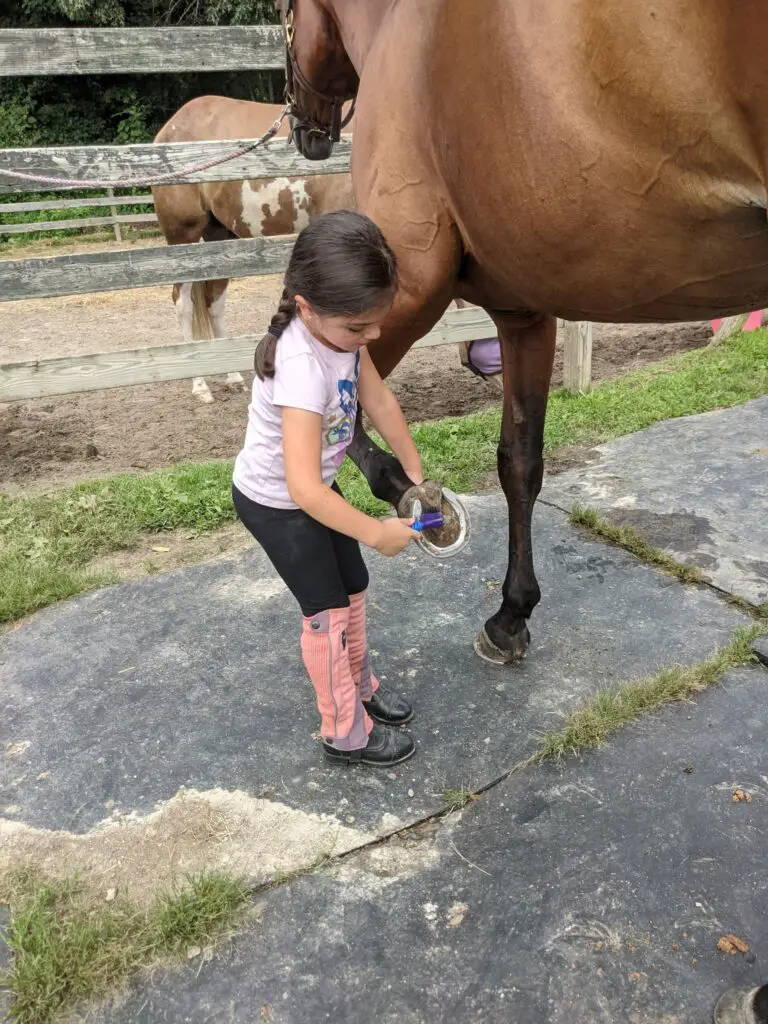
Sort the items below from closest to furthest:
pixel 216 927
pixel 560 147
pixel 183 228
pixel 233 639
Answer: pixel 560 147, pixel 216 927, pixel 233 639, pixel 183 228

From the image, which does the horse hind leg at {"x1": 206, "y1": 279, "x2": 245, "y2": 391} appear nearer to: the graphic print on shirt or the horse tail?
the horse tail

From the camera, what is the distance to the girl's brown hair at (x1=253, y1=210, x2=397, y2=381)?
154 cm

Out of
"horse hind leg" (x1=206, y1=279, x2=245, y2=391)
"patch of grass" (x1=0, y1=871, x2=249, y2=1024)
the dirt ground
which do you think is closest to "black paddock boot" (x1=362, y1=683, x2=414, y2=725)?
"patch of grass" (x1=0, y1=871, x2=249, y2=1024)

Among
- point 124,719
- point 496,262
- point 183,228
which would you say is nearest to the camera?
point 496,262

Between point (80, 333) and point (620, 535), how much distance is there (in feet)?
23.0

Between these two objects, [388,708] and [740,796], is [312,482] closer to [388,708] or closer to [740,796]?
[388,708]

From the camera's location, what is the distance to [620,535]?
10.4 ft

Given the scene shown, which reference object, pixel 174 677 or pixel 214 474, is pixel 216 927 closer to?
pixel 174 677

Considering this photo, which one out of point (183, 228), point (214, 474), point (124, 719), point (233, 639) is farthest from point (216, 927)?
point (183, 228)

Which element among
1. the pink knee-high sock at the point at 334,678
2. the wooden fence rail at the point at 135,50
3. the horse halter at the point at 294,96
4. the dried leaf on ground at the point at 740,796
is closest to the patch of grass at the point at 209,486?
the pink knee-high sock at the point at 334,678

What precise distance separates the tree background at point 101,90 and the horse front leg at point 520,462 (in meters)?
19.3

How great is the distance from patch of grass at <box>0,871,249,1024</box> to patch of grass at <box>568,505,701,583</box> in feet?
6.22

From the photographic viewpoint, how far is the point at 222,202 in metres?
6.24

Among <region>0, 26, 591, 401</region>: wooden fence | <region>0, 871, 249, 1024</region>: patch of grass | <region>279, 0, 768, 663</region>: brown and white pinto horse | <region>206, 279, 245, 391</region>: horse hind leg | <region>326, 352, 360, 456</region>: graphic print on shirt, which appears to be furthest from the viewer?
<region>206, 279, 245, 391</region>: horse hind leg
